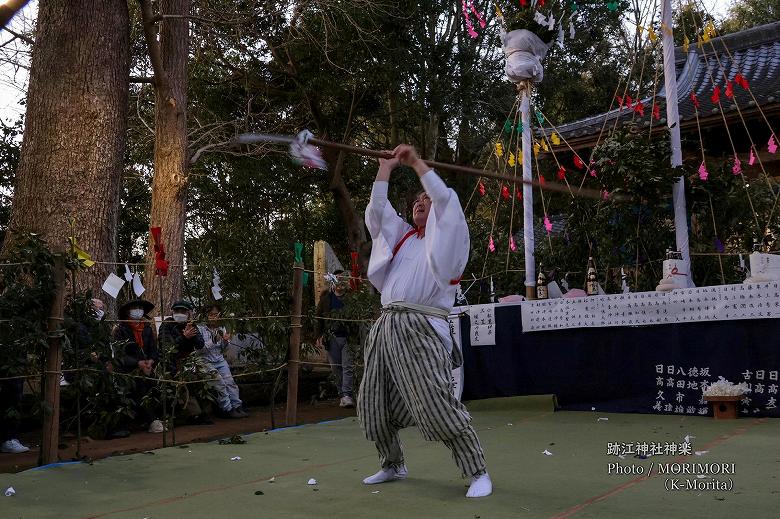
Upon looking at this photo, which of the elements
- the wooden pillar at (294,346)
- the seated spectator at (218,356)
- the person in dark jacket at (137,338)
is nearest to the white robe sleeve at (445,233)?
the wooden pillar at (294,346)

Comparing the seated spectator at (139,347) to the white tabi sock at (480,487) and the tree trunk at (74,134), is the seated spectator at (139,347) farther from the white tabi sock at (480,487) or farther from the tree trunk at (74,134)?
the white tabi sock at (480,487)

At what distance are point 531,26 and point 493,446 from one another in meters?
4.19

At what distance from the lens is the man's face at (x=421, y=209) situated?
387 cm

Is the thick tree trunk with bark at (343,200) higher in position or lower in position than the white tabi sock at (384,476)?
higher

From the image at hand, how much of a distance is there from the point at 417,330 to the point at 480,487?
2.38 feet

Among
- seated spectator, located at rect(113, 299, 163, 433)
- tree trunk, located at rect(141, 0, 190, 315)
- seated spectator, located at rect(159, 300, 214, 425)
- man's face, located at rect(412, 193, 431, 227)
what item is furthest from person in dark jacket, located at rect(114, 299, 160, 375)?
man's face, located at rect(412, 193, 431, 227)

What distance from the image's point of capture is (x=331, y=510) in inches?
136

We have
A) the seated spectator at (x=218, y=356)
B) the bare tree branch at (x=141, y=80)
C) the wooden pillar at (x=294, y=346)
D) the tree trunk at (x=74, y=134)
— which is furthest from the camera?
the bare tree branch at (x=141, y=80)

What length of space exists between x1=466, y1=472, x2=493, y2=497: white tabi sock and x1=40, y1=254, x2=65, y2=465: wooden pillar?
2.69 m

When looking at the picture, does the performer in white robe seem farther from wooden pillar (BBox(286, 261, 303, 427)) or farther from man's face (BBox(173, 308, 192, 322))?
man's face (BBox(173, 308, 192, 322))

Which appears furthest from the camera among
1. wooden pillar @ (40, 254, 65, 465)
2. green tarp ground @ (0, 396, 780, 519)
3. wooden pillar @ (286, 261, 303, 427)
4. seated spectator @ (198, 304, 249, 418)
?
seated spectator @ (198, 304, 249, 418)

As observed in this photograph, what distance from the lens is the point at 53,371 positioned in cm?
Answer: 495

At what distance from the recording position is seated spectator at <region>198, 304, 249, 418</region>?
7.51 m

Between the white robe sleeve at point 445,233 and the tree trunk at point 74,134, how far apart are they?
452 centimetres
